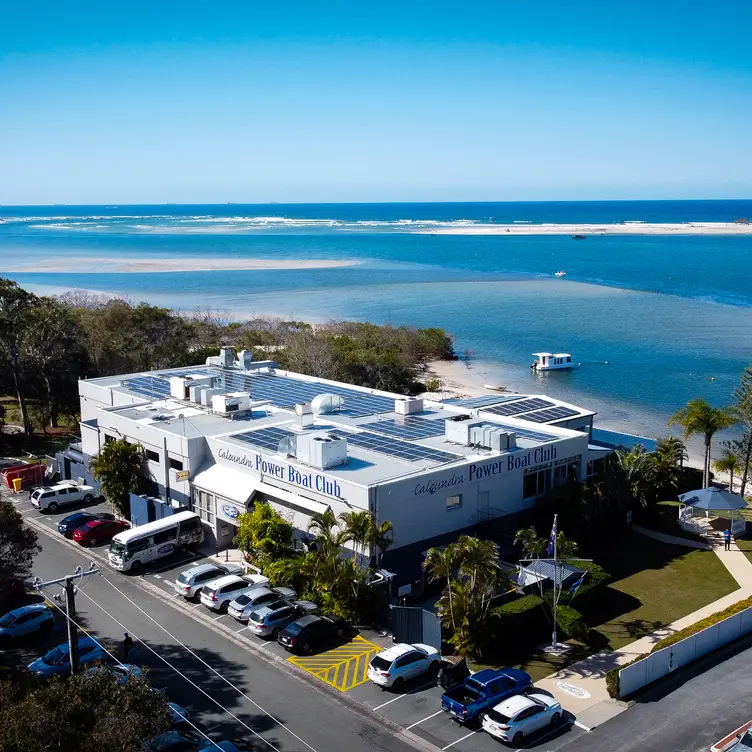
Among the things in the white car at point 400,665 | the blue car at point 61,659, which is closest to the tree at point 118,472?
the blue car at point 61,659

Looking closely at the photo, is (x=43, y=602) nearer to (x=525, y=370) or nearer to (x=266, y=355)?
(x=266, y=355)

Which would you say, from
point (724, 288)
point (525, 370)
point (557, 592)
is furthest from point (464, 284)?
point (557, 592)

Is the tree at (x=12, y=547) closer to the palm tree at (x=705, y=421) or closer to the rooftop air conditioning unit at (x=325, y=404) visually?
the rooftop air conditioning unit at (x=325, y=404)

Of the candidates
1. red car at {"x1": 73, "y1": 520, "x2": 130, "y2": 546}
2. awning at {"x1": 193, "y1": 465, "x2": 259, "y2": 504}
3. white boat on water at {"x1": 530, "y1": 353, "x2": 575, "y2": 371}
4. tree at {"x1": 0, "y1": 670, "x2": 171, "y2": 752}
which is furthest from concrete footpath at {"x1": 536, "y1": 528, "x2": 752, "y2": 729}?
white boat on water at {"x1": 530, "y1": 353, "x2": 575, "y2": 371}

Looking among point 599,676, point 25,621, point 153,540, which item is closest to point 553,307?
point 153,540

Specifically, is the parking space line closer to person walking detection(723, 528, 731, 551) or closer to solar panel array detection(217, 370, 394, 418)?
person walking detection(723, 528, 731, 551)

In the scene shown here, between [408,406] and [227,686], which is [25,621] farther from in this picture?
[408,406]
